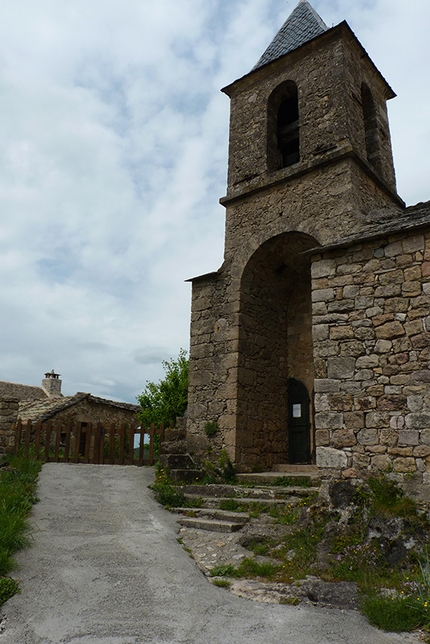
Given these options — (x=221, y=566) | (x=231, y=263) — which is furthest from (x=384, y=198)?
(x=221, y=566)

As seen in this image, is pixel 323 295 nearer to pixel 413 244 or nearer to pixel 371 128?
pixel 413 244

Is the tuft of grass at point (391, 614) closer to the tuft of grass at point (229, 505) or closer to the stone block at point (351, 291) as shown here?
the tuft of grass at point (229, 505)

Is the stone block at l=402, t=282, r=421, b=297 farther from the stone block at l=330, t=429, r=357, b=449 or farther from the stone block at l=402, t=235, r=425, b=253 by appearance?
the stone block at l=330, t=429, r=357, b=449

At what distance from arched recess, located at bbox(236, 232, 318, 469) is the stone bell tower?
0.02 metres

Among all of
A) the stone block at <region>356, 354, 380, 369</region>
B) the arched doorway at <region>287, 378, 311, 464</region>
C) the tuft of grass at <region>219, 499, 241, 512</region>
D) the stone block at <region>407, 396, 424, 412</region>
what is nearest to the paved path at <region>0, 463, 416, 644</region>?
the tuft of grass at <region>219, 499, 241, 512</region>

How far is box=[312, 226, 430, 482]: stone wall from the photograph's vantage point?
18.8 feet

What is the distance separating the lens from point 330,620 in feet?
12.0

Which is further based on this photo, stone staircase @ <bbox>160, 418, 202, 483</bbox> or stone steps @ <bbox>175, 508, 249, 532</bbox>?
stone staircase @ <bbox>160, 418, 202, 483</bbox>

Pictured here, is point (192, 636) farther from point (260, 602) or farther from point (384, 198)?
point (384, 198)

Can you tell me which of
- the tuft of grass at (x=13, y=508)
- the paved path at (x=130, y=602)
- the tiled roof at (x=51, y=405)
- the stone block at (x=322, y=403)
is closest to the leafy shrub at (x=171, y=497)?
the paved path at (x=130, y=602)

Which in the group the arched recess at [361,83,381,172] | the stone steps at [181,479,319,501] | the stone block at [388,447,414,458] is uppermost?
the arched recess at [361,83,381,172]

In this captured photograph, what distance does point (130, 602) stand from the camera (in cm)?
392

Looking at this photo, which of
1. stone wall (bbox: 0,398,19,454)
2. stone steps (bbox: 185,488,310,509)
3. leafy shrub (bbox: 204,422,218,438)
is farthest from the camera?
stone wall (bbox: 0,398,19,454)

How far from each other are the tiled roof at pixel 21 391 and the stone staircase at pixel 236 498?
1504 centimetres
